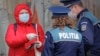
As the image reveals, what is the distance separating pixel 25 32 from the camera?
7.15 m

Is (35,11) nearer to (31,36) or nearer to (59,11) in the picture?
(31,36)

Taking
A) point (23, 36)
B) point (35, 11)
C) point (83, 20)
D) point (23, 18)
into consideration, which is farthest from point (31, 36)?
point (35, 11)

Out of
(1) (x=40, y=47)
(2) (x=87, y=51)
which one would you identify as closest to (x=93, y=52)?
(2) (x=87, y=51)

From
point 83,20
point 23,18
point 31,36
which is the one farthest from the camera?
point 23,18

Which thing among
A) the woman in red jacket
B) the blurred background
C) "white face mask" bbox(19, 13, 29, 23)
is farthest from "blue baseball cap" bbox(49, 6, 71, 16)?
the blurred background

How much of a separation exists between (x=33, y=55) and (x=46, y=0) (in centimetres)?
181

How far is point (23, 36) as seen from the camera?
706cm

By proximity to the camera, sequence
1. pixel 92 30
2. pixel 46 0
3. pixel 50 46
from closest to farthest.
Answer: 1. pixel 50 46
2. pixel 92 30
3. pixel 46 0

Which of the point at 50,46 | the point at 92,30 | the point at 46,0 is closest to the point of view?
the point at 50,46

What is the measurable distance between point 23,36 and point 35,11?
5.59ft

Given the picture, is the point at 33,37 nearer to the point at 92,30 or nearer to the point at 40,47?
the point at 40,47

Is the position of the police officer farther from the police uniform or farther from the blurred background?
the blurred background

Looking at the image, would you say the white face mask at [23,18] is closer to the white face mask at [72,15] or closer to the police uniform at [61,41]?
the white face mask at [72,15]

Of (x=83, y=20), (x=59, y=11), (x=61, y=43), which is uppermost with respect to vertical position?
(x=59, y=11)
